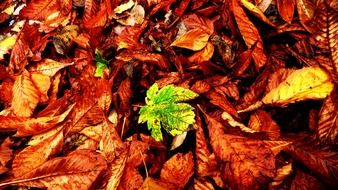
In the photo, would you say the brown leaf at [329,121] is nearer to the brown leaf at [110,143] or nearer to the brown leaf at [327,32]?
the brown leaf at [327,32]

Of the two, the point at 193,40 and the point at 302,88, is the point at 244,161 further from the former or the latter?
the point at 193,40

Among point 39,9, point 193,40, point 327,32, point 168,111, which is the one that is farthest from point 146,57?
point 39,9

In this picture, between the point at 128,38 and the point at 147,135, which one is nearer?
the point at 147,135

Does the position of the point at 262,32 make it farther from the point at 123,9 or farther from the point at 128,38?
the point at 123,9

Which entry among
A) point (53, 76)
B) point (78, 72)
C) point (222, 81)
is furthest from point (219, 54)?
point (53, 76)

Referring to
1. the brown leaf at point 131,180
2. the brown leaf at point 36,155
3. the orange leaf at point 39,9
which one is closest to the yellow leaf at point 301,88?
the brown leaf at point 131,180

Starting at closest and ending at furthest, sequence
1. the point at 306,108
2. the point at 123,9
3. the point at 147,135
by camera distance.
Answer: the point at 306,108 → the point at 147,135 → the point at 123,9
